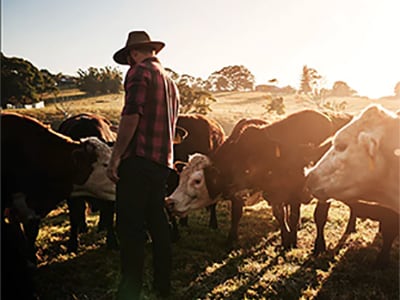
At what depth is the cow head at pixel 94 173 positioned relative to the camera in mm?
5309

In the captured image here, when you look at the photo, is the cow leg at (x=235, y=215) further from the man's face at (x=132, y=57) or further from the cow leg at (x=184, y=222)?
the man's face at (x=132, y=57)

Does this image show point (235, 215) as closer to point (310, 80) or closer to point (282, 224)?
point (282, 224)

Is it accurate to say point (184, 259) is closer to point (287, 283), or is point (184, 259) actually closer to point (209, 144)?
point (287, 283)

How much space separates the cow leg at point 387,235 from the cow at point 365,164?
4.76 ft

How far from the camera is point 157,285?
438 centimetres

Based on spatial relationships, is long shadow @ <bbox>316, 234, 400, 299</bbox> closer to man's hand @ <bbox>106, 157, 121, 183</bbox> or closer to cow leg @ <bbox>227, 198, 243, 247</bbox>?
cow leg @ <bbox>227, 198, 243, 247</bbox>

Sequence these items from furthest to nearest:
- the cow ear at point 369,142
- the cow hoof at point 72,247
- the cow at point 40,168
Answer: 1. the cow hoof at point 72,247
2. the cow at point 40,168
3. the cow ear at point 369,142

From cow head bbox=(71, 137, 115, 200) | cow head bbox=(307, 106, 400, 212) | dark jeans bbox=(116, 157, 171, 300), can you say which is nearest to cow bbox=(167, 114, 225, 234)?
cow head bbox=(71, 137, 115, 200)

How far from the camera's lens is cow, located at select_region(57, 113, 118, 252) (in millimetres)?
6172

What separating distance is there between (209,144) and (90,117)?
2.67 meters

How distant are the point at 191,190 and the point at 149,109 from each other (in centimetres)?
248

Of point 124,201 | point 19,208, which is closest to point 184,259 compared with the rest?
point 124,201

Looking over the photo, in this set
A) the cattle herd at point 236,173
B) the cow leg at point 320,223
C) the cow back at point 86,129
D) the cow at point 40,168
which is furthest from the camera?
the cow back at point 86,129

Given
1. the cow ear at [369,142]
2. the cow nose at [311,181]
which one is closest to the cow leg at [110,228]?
the cow nose at [311,181]
